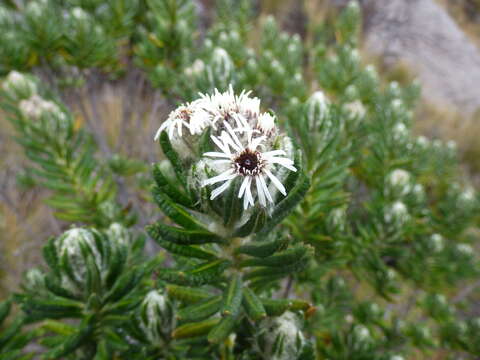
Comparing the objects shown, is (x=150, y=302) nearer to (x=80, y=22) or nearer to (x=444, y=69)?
(x=80, y=22)

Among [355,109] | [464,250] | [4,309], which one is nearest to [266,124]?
[4,309]

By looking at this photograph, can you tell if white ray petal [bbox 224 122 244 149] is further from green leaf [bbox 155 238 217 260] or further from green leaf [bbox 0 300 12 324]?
green leaf [bbox 0 300 12 324]

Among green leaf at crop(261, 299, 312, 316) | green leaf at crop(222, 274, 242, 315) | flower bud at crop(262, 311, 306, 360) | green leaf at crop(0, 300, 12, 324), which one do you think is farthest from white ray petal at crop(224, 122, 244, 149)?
green leaf at crop(0, 300, 12, 324)

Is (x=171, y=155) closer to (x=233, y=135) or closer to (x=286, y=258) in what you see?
(x=233, y=135)

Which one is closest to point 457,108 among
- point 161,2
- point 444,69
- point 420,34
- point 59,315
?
point 444,69

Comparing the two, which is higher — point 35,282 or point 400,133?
point 400,133
